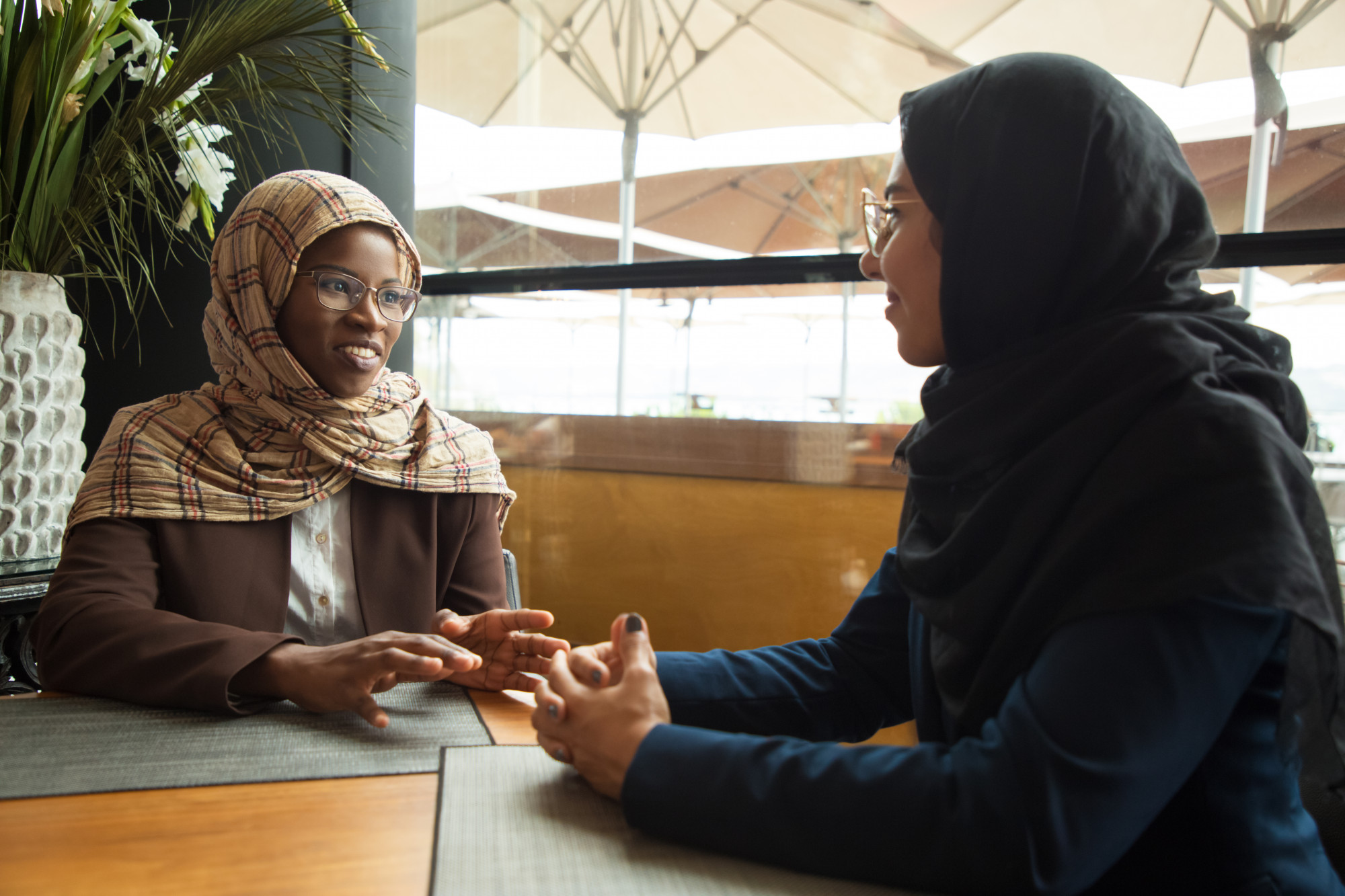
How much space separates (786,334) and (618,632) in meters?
1.66

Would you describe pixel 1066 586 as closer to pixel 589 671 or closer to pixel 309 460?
pixel 589 671

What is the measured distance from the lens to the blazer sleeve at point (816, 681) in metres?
1.04

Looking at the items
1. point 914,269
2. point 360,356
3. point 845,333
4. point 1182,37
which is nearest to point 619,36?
point 845,333

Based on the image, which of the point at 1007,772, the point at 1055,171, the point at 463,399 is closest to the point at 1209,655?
the point at 1007,772

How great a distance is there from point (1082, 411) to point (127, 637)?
1144 millimetres

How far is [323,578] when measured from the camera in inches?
58.2

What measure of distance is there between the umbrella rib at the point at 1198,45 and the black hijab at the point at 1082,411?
1.49 metres

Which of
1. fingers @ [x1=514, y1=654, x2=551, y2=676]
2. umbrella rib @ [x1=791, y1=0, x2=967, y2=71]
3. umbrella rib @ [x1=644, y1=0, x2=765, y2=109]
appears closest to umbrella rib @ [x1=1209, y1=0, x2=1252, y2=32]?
umbrella rib @ [x1=791, y1=0, x2=967, y2=71]

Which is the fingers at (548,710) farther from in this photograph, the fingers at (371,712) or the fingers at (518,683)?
the fingers at (518,683)

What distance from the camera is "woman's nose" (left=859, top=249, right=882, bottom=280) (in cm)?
108

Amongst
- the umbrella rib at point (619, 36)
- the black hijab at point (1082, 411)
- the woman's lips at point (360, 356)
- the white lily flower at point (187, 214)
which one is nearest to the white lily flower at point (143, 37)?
the white lily flower at point (187, 214)

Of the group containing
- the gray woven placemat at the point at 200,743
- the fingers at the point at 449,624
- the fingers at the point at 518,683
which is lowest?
the fingers at the point at 518,683

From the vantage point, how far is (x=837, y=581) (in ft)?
7.18

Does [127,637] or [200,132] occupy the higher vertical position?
[200,132]
